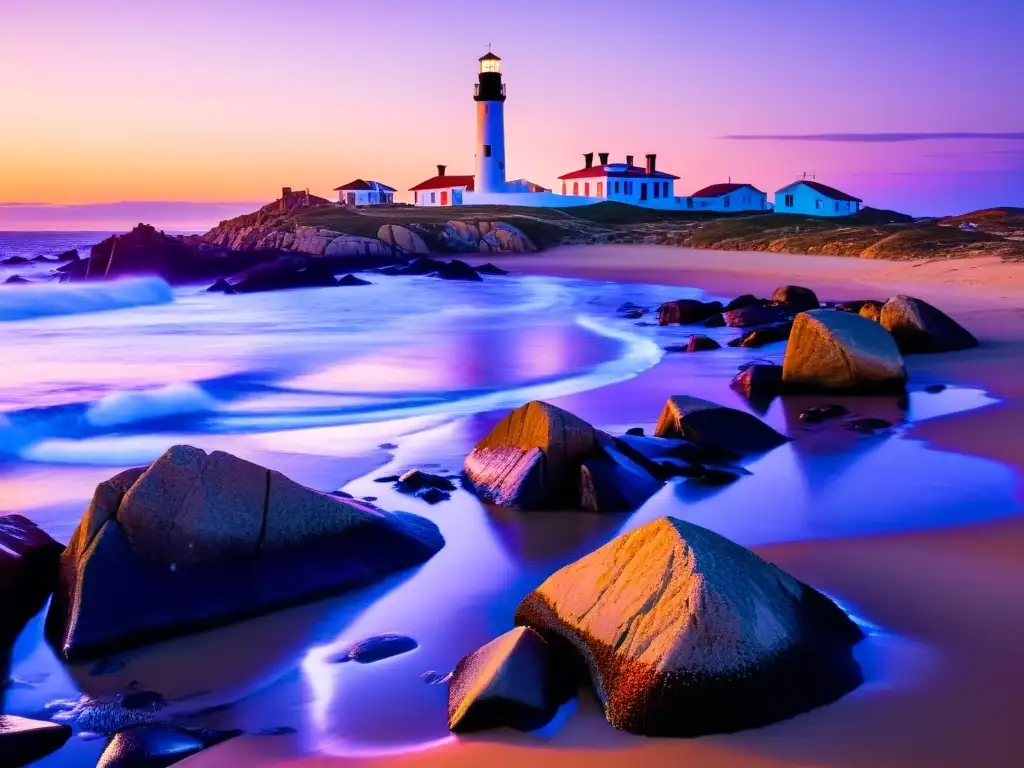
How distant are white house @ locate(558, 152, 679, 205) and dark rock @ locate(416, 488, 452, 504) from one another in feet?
205

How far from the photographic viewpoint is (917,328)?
35.9ft

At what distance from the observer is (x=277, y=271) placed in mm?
28781

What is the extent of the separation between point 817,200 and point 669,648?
62.5m

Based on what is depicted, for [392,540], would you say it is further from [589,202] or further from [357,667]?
[589,202]

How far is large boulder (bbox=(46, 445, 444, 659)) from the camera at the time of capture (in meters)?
3.85

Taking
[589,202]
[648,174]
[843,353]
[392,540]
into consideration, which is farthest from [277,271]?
[648,174]


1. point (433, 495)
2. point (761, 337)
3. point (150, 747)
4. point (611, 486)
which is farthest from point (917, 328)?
point (150, 747)

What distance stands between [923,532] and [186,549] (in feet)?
11.6

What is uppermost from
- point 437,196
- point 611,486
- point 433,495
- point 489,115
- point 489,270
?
point 489,115

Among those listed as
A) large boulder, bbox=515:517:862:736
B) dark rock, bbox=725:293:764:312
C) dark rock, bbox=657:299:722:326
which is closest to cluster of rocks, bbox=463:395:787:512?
large boulder, bbox=515:517:862:736

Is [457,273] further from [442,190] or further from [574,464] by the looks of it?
[442,190]

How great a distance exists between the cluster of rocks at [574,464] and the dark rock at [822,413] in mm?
1465

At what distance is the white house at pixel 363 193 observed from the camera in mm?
74312

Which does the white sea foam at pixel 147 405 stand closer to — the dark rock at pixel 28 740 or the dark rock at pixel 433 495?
the dark rock at pixel 433 495
